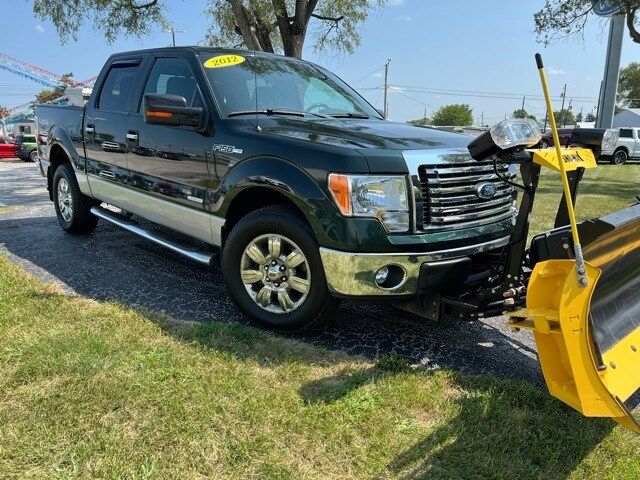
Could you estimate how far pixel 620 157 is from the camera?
84.6 feet

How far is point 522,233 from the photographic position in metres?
2.97

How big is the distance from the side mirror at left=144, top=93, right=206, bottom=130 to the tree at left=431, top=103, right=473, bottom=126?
252 feet

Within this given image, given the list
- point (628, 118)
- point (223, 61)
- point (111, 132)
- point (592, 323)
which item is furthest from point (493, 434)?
point (628, 118)

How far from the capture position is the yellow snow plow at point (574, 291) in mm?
2197

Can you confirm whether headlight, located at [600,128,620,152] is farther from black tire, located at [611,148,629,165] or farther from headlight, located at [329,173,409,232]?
black tire, located at [611,148,629,165]

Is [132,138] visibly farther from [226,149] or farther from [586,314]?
[586,314]

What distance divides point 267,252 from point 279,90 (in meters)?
1.52

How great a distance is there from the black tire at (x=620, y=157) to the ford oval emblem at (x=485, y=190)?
2569 centimetres

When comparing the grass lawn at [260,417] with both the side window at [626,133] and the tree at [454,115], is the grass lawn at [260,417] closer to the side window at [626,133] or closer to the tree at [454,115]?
the side window at [626,133]

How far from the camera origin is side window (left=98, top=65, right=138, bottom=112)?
5047mm

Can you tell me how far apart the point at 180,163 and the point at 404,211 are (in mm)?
1947

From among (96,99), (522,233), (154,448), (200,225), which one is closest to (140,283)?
(200,225)

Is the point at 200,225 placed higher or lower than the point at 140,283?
higher

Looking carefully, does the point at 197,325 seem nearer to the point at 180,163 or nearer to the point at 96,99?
the point at 180,163
